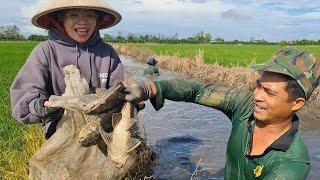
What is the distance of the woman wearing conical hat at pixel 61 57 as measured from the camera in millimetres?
3049

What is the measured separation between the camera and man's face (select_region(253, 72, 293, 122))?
233cm

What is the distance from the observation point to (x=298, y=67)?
7.47 ft

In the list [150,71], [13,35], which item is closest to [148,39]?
[13,35]

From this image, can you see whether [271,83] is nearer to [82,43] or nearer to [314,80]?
[314,80]

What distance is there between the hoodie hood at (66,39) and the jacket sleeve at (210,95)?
3.17 ft

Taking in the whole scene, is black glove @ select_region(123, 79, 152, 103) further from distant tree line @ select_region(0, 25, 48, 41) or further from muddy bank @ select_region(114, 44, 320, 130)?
distant tree line @ select_region(0, 25, 48, 41)

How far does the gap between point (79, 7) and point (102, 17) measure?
1.50 feet

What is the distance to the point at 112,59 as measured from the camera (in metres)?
3.50

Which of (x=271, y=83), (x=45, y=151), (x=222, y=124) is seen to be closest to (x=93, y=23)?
(x=45, y=151)

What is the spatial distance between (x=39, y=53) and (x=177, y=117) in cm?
701

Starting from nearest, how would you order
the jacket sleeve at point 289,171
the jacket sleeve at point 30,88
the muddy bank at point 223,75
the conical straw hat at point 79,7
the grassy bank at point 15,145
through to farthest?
1. the jacket sleeve at point 289,171
2. the jacket sleeve at point 30,88
3. the conical straw hat at point 79,7
4. the grassy bank at point 15,145
5. the muddy bank at point 223,75

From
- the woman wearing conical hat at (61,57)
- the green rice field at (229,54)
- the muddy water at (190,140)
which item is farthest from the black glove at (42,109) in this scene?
the green rice field at (229,54)

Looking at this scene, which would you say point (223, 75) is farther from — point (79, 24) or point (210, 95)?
point (210, 95)

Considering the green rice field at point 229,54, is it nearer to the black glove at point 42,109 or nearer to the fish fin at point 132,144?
the black glove at point 42,109
